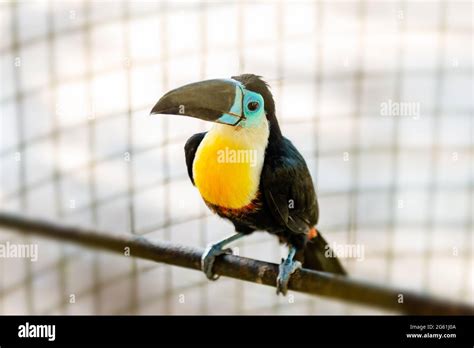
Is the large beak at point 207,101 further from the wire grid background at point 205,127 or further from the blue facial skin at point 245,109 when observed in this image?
the wire grid background at point 205,127

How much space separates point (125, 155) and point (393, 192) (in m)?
1.45

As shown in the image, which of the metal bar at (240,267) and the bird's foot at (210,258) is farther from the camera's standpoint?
the bird's foot at (210,258)

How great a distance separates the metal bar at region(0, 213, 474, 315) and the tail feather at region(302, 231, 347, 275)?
0.29 metres

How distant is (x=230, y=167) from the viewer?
243 cm

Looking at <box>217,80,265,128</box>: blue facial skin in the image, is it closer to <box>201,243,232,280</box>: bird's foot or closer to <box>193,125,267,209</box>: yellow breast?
<box>193,125,267,209</box>: yellow breast

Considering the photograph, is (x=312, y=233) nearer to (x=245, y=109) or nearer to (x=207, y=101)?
(x=245, y=109)

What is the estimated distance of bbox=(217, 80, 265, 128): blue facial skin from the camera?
2.44 metres
